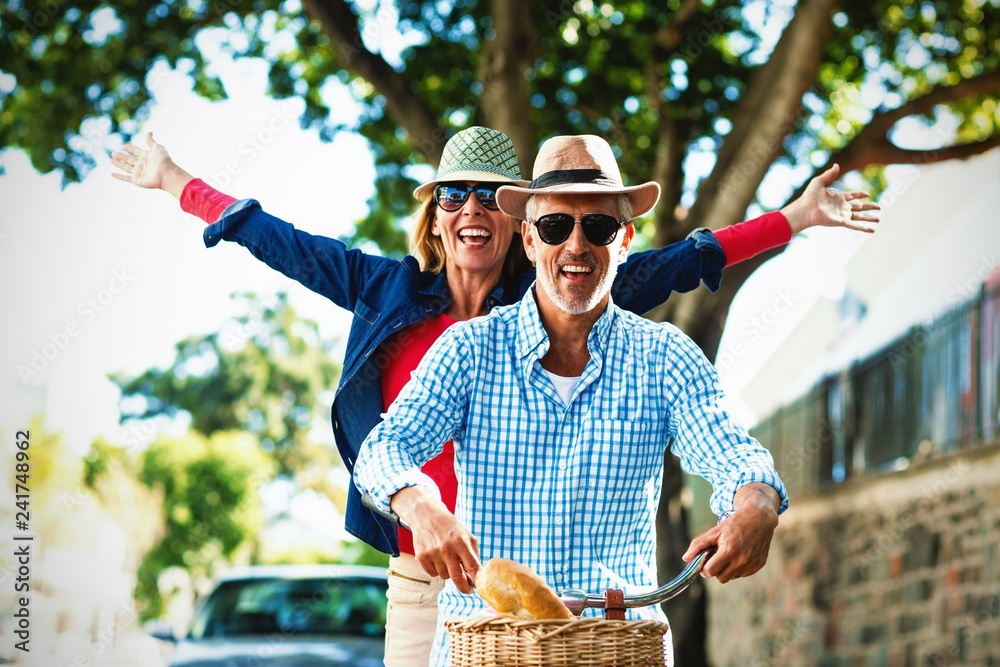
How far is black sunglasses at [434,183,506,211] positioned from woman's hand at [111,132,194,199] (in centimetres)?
102

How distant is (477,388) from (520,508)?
11.2 inches

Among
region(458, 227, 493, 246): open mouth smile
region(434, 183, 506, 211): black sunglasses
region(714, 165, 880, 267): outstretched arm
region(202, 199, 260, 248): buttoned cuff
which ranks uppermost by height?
region(714, 165, 880, 267): outstretched arm

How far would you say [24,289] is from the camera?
1584 centimetres

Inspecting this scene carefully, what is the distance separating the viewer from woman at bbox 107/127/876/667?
12.7ft

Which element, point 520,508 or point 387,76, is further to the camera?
point 387,76

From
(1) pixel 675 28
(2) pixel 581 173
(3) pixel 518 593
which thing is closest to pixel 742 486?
(3) pixel 518 593

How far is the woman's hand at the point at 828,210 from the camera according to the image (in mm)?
4453

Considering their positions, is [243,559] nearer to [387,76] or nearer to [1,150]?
[1,150]

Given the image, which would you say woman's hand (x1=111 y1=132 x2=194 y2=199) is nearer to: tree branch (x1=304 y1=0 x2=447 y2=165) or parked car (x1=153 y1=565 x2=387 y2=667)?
parked car (x1=153 y1=565 x2=387 y2=667)

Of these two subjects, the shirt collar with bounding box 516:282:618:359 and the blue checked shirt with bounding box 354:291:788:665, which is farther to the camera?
the shirt collar with bounding box 516:282:618:359

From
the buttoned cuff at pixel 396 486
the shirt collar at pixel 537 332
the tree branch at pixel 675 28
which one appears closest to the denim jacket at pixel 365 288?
the shirt collar at pixel 537 332

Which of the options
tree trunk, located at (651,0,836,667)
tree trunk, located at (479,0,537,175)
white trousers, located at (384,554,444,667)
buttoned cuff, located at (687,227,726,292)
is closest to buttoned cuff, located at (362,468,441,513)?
white trousers, located at (384,554,444,667)

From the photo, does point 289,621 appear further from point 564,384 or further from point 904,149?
point 904,149

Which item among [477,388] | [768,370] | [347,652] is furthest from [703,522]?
[477,388]
